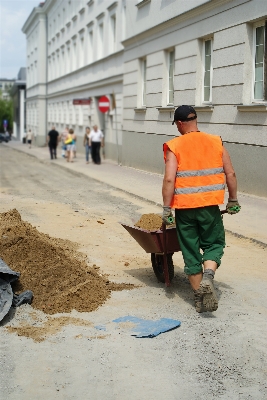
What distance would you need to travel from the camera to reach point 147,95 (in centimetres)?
2300

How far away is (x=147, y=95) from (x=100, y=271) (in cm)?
1606

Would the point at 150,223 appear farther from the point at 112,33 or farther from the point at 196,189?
the point at 112,33

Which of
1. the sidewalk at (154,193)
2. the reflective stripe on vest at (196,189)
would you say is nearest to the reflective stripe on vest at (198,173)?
the reflective stripe on vest at (196,189)

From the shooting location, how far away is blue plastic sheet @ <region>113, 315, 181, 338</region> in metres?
5.38

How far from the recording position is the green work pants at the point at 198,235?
19.9ft

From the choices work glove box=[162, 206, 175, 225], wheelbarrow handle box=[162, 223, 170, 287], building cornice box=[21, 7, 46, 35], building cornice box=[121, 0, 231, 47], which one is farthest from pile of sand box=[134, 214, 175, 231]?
building cornice box=[21, 7, 46, 35]

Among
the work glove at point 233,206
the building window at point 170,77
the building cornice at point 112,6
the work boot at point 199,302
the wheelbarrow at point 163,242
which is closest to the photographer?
the work boot at point 199,302

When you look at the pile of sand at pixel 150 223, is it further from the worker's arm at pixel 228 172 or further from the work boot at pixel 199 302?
the work boot at pixel 199 302

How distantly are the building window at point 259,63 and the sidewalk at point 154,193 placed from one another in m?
2.27

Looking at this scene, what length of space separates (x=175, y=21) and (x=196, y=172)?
48.9ft

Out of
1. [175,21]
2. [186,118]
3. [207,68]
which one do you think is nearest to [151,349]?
[186,118]

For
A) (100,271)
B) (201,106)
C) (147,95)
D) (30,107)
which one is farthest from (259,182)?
(30,107)

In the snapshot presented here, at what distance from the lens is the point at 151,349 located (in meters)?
5.07

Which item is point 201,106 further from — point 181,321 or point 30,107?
point 30,107
